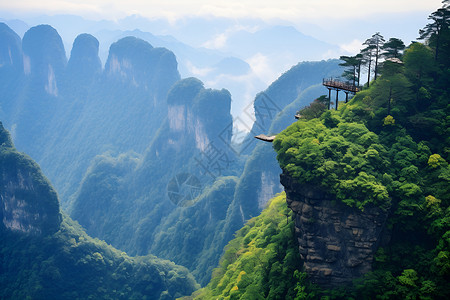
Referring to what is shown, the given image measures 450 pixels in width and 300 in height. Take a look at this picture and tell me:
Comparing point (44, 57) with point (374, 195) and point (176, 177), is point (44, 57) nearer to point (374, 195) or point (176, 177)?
point (176, 177)

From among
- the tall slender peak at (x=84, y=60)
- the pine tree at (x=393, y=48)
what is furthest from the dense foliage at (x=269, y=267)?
the tall slender peak at (x=84, y=60)

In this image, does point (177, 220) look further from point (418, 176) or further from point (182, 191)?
point (418, 176)

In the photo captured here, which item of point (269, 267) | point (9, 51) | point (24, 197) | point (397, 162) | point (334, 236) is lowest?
point (24, 197)

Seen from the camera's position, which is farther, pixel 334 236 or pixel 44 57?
pixel 44 57

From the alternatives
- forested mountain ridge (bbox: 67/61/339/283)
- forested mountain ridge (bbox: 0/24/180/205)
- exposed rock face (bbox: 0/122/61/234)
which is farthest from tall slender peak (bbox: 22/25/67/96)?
exposed rock face (bbox: 0/122/61/234)

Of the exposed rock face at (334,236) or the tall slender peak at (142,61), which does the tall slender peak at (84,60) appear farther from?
the exposed rock face at (334,236)

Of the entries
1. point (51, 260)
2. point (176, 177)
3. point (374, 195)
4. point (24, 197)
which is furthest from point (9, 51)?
point (374, 195)
